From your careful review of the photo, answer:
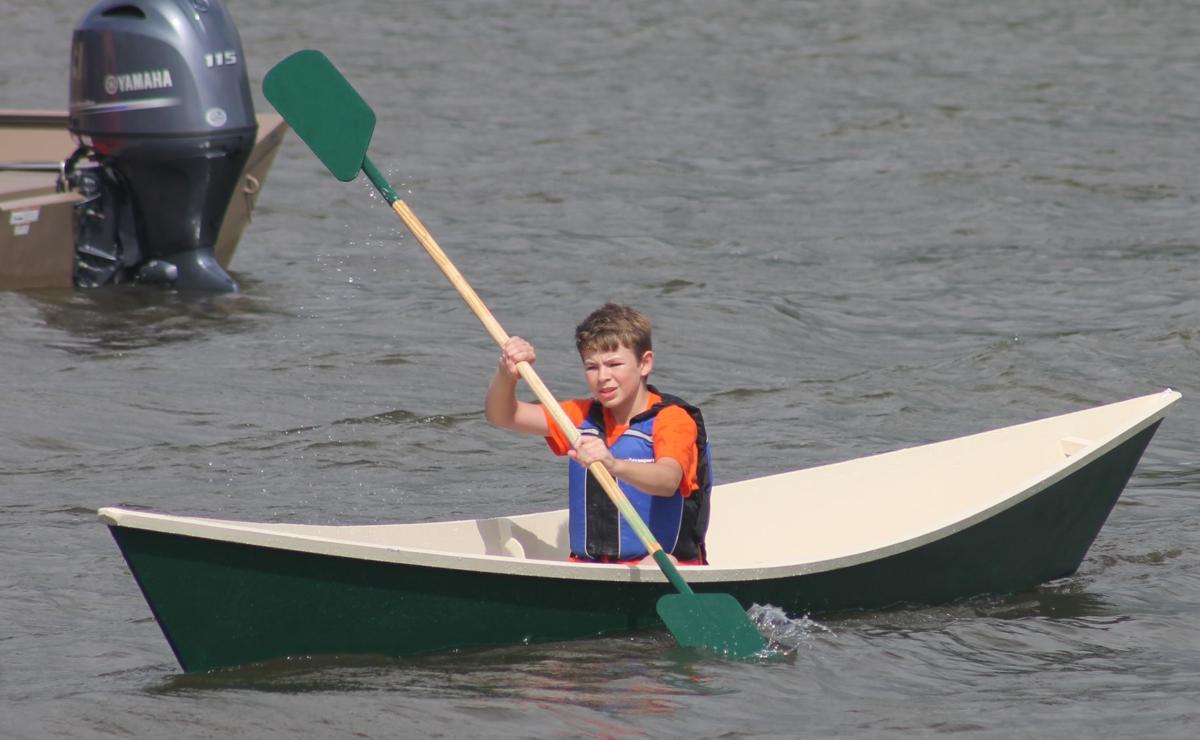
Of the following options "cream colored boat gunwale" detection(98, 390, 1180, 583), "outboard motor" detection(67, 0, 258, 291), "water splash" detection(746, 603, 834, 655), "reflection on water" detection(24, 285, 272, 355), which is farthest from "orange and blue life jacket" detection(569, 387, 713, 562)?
"outboard motor" detection(67, 0, 258, 291)

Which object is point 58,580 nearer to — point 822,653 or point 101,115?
point 822,653

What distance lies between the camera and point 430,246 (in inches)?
173

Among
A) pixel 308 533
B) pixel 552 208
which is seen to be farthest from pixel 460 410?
pixel 552 208

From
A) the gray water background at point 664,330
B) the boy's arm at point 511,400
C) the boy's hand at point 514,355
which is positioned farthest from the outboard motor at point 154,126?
the boy's hand at point 514,355

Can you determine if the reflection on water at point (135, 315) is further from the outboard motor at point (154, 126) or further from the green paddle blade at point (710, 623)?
the green paddle blade at point (710, 623)

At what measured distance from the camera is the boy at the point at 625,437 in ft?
13.8

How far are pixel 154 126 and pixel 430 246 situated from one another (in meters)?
3.85

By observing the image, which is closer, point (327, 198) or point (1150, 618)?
point (1150, 618)

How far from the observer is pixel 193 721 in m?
3.76

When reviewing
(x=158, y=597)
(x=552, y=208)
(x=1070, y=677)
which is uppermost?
(x=552, y=208)

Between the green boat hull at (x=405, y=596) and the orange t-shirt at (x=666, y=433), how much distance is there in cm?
30

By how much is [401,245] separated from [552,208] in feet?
3.81

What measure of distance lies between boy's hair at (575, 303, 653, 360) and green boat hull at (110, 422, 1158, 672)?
566mm

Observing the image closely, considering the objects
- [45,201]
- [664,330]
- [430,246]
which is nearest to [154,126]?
[45,201]
